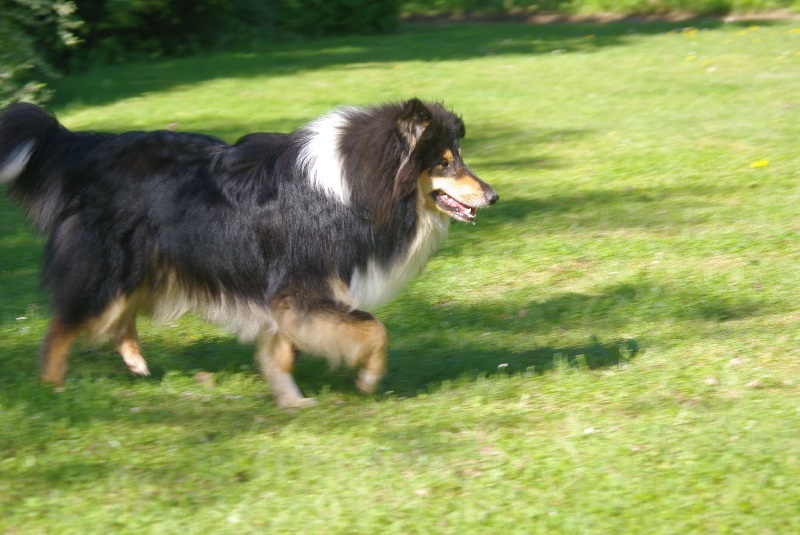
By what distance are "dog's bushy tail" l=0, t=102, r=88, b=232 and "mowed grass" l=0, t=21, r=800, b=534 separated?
87 cm

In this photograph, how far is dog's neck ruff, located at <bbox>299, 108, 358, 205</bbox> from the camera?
17.3 feet

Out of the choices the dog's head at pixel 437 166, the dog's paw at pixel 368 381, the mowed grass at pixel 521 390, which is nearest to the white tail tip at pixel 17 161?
the mowed grass at pixel 521 390

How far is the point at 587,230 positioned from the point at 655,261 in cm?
105

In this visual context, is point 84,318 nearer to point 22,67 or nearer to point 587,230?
point 587,230

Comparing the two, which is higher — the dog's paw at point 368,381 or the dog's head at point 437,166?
the dog's head at point 437,166

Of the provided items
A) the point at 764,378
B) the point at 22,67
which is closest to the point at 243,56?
the point at 22,67

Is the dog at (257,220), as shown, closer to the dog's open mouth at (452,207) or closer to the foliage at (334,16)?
the dog's open mouth at (452,207)

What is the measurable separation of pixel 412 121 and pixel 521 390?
1.62 meters

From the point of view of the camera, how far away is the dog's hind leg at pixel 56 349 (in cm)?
551

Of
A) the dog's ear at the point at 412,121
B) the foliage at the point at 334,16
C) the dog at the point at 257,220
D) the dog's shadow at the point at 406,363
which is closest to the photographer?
the dog's ear at the point at 412,121

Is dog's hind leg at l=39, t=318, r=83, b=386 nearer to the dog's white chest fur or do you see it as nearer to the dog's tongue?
the dog's white chest fur

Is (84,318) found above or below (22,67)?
below

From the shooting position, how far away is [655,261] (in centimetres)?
791

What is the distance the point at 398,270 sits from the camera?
5.54 metres
